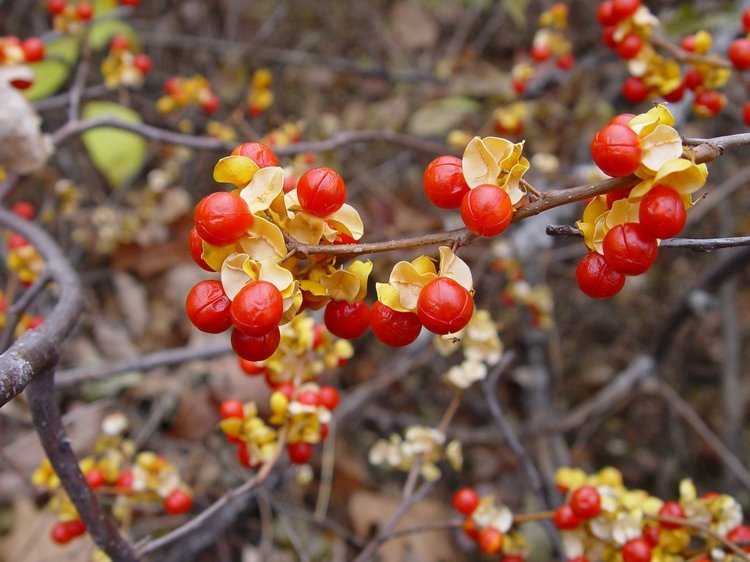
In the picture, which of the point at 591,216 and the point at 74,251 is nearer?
the point at 591,216

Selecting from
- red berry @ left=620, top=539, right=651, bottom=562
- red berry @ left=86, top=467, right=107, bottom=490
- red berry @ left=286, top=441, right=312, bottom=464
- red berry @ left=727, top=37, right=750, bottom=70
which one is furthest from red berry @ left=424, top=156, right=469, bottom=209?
red berry @ left=86, top=467, right=107, bottom=490

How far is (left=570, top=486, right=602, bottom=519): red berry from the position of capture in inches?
54.2

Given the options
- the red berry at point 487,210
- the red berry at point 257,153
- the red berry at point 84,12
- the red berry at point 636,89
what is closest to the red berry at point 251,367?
the red berry at point 257,153

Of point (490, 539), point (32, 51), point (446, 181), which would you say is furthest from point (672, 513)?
point (32, 51)

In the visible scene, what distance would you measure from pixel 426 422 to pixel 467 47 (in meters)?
2.61

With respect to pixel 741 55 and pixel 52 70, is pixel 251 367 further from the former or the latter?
pixel 52 70

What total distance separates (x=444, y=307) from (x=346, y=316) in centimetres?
19

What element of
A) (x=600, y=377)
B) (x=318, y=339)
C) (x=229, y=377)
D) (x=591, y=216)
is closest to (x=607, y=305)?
(x=600, y=377)

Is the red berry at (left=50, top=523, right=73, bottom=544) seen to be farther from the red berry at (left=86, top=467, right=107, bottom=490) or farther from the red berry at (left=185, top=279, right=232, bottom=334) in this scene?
the red berry at (left=185, top=279, right=232, bottom=334)

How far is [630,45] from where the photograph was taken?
5.83ft

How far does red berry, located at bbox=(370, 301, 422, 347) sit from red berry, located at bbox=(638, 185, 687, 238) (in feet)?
1.19

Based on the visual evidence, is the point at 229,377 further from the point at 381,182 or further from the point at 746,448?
the point at 746,448

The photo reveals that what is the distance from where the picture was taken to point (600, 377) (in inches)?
121

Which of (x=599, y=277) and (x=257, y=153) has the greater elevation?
(x=257, y=153)
